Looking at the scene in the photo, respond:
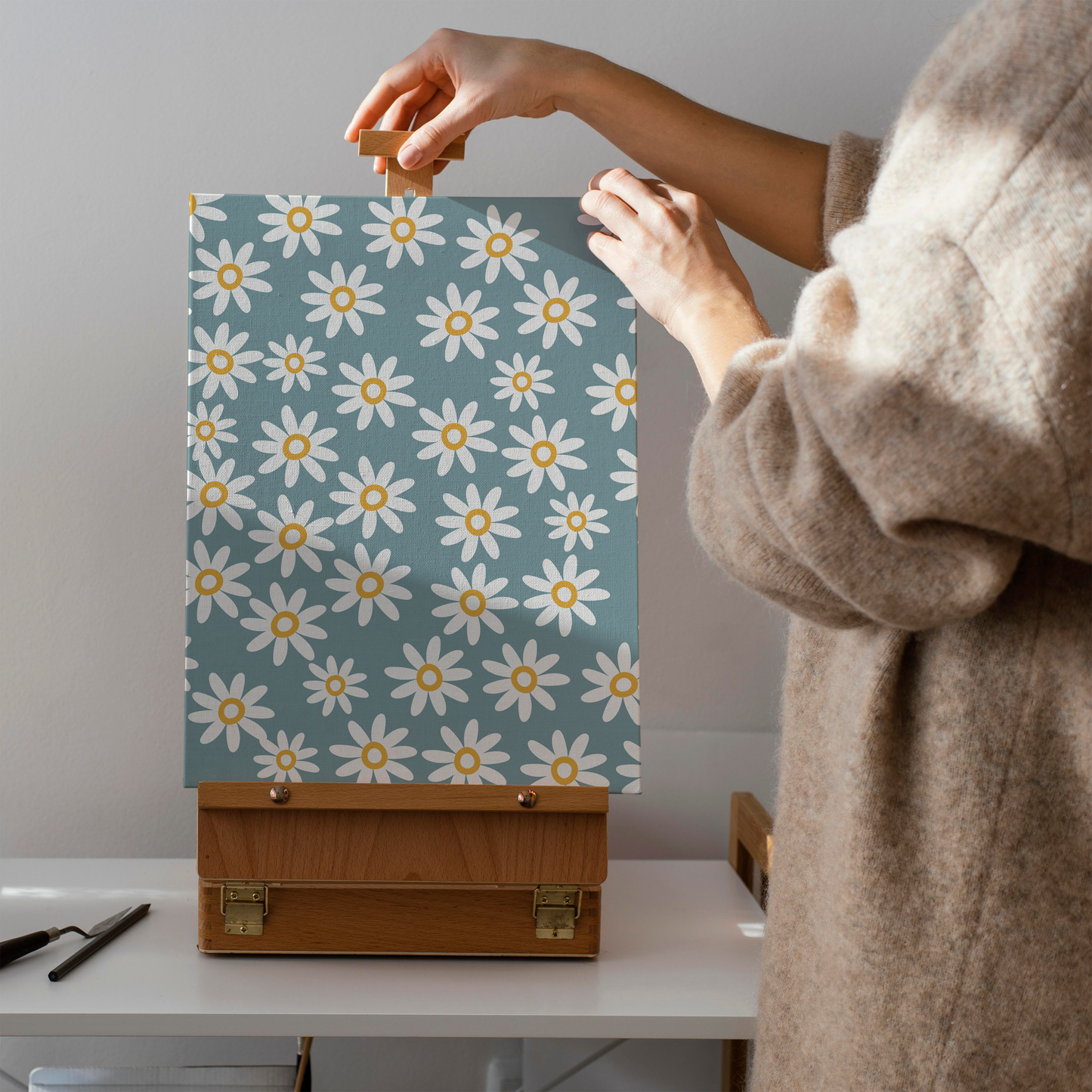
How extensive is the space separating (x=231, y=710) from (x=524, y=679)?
0.80 feet

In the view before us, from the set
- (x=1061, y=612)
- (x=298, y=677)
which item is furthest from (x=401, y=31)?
(x=1061, y=612)

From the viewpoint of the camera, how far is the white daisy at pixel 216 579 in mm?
832

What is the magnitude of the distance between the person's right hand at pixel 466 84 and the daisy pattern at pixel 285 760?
0.50m

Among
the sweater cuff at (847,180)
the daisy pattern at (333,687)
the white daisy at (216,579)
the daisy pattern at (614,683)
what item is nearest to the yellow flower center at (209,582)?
the white daisy at (216,579)

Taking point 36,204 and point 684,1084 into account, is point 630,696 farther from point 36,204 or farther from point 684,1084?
point 36,204

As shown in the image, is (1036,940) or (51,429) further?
(51,429)

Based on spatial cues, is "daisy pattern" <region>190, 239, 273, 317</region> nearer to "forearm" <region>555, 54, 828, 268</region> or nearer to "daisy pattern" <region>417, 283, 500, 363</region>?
"daisy pattern" <region>417, 283, 500, 363</region>

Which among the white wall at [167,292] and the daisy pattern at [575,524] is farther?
the white wall at [167,292]

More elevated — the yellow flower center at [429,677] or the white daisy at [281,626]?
the white daisy at [281,626]

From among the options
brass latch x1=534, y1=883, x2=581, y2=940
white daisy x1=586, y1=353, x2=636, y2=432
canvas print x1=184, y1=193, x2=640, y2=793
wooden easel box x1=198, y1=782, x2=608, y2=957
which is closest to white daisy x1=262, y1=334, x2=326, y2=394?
canvas print x1=184, y1=193, x2=640, y2=793

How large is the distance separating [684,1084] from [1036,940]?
32.8 inches

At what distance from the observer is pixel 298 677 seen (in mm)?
832

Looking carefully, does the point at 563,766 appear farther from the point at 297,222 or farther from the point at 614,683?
the point at 297,222

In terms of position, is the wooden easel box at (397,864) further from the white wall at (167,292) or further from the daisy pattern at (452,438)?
the white wall at (167,292)
